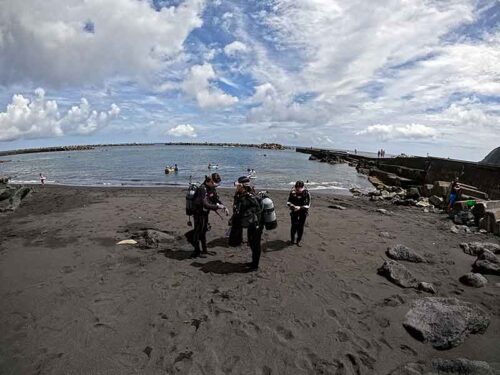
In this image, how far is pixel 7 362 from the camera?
4.53 m

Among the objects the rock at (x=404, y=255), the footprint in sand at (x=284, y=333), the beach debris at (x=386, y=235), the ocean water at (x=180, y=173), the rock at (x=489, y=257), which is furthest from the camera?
the ocean water at (x=180, y=173)

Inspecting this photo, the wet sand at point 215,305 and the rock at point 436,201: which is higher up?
the rock at point 436,201

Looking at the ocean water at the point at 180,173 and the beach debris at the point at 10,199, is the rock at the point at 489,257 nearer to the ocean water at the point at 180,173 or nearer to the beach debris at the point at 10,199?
the ocean water at the point at 180,173

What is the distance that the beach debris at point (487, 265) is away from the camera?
7992 millimetres

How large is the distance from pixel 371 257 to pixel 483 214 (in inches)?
301

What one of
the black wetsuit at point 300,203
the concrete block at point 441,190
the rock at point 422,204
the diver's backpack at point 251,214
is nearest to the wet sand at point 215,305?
the black wetsuit at point 300,203

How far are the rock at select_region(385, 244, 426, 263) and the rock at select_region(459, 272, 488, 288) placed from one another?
134 cm

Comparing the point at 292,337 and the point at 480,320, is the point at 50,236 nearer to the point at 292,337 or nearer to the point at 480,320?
the point at 292,337

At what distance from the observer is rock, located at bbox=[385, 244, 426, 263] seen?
8.87 meters

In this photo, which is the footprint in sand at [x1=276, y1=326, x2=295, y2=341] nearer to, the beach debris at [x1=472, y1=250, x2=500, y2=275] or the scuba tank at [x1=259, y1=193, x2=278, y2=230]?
the scuba tank at [x1=259, y1=193, x2=278, y2=230]

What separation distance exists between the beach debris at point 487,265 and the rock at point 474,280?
68cm

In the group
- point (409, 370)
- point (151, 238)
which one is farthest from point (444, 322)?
point (151, 238)

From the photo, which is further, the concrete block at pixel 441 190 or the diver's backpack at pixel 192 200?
the concrete block at pixel 441 190

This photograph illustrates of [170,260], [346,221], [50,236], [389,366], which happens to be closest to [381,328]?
[389,366]
